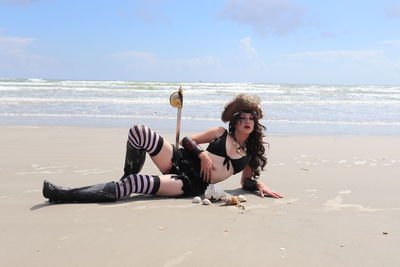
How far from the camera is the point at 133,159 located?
3832mm

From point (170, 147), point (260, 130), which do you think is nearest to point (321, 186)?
point (260, 130)

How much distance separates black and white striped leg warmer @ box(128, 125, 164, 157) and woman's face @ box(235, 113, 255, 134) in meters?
0.75

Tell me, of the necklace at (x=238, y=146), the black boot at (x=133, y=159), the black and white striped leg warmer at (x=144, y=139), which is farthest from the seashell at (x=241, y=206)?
the black boot at (x=133, y=159)

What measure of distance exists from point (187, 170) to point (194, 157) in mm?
139

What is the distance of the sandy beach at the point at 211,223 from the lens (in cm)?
254

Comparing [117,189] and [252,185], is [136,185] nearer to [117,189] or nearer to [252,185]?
[117,189]

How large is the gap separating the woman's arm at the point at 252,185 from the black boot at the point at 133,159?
1088mm

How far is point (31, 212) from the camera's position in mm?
3371

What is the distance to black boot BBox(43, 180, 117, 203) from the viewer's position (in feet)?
11.6

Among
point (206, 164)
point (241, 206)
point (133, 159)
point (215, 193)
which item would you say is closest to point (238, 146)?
point (206, 164)

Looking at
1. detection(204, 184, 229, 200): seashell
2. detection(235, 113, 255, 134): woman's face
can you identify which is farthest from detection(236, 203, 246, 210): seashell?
detection(235, 113, 255, 134): woman's face

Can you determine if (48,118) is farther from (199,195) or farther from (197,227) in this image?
(197,227)

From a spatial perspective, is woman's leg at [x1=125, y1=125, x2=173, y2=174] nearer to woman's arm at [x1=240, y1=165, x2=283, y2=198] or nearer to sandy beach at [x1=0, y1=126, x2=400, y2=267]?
sandy beach at [x1=0, y1=126, x2=400, y2=267]

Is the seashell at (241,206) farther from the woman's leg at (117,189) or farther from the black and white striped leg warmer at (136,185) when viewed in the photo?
the black and white striped leg warmer at (136,185)
